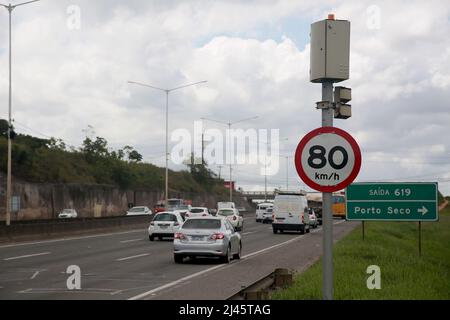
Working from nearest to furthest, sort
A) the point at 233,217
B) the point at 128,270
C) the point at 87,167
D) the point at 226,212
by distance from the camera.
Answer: the point at 128,270
the point at 233,217
the point at 226,212
the point at 87,167

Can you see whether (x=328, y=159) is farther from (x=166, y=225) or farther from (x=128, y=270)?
(x=166, y=225)

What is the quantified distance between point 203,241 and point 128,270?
11.4 feet

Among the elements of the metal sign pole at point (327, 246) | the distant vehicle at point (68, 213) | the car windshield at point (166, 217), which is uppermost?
the metal sign pole at point (327, 246)

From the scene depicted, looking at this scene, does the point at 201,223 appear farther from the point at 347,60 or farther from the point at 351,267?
the point at 347,60

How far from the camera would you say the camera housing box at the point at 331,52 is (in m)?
Answer: 8.29

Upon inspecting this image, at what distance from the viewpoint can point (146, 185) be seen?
102 m

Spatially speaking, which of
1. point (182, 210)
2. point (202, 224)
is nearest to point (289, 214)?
point (182, 210)

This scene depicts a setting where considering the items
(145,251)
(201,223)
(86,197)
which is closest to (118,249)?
(145,251)

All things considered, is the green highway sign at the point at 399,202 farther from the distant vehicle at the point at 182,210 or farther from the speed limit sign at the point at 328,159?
the distant vehicle at the point at 182,210

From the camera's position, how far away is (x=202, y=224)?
24.0 meters

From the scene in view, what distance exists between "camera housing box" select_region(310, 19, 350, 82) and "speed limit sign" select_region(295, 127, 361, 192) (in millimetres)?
623

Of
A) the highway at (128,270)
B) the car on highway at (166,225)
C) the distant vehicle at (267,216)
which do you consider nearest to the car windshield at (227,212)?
the car on highway at (166,225)

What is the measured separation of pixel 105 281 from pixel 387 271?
21.5 feet

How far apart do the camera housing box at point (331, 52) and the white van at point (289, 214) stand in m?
40.0
